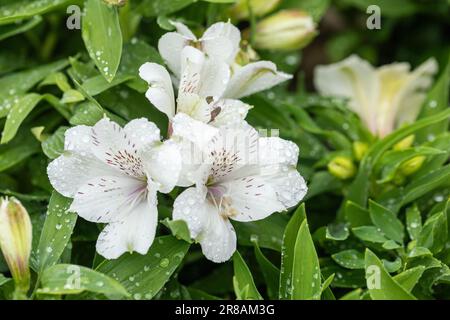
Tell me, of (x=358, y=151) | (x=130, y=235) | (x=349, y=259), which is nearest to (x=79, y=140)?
(x=130, y=235)

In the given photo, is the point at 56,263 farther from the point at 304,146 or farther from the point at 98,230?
the point at 304,146

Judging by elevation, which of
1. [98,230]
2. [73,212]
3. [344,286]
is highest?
[73,212]

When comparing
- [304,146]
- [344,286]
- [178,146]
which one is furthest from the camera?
[304,146]

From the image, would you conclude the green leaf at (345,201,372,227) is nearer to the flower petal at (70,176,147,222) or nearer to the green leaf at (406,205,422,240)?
the green leaf at (406,205,422,240)

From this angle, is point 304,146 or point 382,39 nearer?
point 304,146

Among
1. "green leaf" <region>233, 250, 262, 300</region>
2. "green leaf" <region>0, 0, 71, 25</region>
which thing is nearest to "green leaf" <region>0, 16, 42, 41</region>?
"green leaf" <region>0, 0, 71, 25</region>
